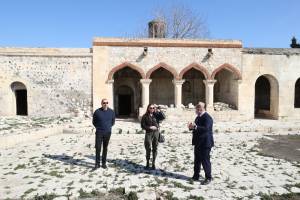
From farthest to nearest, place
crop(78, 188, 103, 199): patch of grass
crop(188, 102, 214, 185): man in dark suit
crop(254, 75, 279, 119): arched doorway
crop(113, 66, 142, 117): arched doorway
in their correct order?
1. crop(254, 75, 279, 119): arched doorway
2. crop(113, 66, 142, 117): arched doorway
3. crop(188, 102, 214, 185): man in dark suit
4. crop(78, 188, 103, 199): patch of grass

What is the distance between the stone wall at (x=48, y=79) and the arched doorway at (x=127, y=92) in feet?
10.9

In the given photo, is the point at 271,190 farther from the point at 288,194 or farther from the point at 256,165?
the point at 256,165

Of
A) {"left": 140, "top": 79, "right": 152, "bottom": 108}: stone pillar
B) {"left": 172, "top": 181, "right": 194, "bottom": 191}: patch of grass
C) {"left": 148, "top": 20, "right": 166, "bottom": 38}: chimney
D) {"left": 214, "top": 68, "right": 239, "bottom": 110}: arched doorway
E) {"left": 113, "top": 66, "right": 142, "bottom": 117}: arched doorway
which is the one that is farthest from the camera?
{"left": 148, "top": 20, "right": 166, "bottom": 38}: chimney

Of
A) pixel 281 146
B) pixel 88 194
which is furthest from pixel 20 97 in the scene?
pixel 281 146

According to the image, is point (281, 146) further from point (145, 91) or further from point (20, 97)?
point (20, 97)

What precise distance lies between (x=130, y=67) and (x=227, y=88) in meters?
7.30

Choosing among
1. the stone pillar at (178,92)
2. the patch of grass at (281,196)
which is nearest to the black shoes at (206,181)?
the patch of grass at (281,196)

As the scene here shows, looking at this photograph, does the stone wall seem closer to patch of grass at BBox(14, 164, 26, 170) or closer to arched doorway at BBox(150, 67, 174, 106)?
arched doorway at BBox(150, 67, 174, 106)

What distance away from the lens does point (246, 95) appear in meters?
18.8

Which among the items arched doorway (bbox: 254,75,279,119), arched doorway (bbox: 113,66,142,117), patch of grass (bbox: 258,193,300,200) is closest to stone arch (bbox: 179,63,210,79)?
arched doorway (bbox: 113,66,142,117)

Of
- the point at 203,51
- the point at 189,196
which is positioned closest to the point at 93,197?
the point at 189,196

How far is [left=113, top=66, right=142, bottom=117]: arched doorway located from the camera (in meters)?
20.8

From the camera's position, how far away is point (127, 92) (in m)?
21.4

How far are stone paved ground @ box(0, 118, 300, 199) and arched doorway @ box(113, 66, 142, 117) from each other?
10.4m
